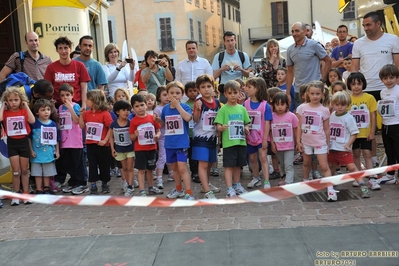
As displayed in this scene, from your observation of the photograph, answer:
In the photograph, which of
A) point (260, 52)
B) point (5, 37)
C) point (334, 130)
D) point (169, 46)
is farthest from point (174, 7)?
point (334, 130)

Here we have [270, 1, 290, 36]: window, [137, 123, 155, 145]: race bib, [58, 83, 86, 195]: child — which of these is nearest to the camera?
[137, 123, 155, 145]: race bib

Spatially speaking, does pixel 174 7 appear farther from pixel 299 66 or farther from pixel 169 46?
pixel 299 66

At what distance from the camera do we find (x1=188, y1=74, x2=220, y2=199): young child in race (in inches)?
257

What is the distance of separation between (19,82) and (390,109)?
523 cm

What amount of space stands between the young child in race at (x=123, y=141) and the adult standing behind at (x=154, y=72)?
6.16ft

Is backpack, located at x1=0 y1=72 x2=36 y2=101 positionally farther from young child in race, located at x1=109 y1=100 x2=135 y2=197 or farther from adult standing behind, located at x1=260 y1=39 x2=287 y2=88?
adult standing behind, located at x1=260 y1=39 x2=287 y2=88

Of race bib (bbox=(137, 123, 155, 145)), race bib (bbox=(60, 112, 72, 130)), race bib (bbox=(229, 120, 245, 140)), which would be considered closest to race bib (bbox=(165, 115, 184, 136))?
race bib (bbox=(137, 123, 155, 145))

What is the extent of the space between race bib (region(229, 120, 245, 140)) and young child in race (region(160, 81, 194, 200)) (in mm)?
547

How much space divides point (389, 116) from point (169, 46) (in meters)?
35.4

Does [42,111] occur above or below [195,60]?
below

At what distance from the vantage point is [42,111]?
7.14m

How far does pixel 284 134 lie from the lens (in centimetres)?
697

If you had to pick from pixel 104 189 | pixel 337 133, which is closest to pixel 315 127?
pixel 337 133

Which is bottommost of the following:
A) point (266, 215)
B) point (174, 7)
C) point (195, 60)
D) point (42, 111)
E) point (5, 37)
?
point (266, 215)
